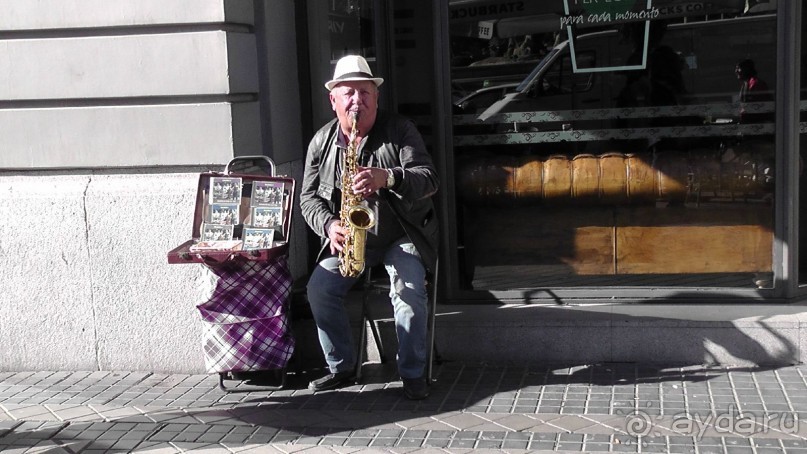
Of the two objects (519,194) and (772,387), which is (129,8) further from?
(772,387)

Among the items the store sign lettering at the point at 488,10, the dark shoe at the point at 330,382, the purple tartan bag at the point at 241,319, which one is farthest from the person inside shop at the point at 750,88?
the purple tartan bag at the point at 241,319

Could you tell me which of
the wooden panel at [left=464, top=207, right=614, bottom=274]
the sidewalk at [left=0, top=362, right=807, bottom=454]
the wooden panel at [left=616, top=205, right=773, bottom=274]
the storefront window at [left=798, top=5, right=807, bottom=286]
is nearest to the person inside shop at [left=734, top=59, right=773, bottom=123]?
the storefront window at [left=798, top=5, right=807, bottom=286]

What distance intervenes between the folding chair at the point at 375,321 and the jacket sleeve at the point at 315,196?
1.44 ft

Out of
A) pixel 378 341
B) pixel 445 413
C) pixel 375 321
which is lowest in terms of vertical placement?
pixel 445 413

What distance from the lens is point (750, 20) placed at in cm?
617

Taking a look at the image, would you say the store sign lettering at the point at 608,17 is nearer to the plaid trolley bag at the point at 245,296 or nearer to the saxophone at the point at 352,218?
the saxophone at the point at 352,218

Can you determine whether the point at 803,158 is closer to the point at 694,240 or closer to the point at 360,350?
the point at 694,240

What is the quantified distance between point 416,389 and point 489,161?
1.71 metres

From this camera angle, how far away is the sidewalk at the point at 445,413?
501 cm

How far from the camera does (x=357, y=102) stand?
5.65m

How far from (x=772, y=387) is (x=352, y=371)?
2284mm

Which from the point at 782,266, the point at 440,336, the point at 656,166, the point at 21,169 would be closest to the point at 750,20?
the point at 656,166

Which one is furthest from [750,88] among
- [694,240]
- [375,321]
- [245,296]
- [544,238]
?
[245,296]

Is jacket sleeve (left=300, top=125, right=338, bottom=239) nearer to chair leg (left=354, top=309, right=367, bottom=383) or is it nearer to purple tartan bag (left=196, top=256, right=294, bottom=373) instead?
purple tartan bag (left=196, top=256, right=294, bottom=373)
